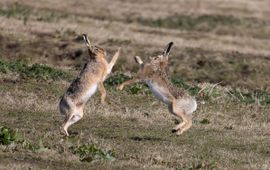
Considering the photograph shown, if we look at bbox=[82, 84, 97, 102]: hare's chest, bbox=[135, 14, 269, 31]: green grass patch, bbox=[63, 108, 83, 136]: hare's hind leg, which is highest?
bbox=[82, 84, 97, 102]: hare's chest

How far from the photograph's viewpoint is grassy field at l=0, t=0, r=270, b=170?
13.0 meters

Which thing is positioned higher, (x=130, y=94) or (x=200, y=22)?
(x=130, y=94)

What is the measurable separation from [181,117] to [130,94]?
16.3 feet

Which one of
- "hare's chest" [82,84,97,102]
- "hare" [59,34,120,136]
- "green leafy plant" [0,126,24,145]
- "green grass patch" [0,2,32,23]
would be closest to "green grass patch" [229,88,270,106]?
"hare" [59,34,120,136]

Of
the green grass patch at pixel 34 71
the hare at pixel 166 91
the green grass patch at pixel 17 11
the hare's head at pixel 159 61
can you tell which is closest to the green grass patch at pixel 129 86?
the green grass patch at pixel 34 71

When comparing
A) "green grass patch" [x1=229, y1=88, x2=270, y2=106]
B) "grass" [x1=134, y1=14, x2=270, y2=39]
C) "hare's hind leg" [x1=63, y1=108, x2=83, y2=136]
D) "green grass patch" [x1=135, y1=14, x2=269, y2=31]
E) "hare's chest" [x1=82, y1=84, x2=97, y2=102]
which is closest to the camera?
"hare's hind leg" [x1=63, y1=108, x2=83, y2=136]

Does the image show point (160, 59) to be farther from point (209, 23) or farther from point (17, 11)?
point (209, 23)

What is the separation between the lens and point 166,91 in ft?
48.6

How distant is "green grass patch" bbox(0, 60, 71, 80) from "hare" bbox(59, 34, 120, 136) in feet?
18.0

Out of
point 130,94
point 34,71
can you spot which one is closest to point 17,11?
point 34,71

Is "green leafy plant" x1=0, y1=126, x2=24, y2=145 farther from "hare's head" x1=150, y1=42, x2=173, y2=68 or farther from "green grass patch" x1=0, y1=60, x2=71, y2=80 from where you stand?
"green grass patch" x1=0, y1=60, x2=71, y2=80

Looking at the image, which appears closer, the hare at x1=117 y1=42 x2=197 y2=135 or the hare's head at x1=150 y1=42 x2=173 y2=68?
the hare at x1=117 y1=42 x2=197 y2=135

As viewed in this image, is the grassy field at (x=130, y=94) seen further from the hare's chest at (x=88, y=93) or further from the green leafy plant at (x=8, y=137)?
the hare's chest at (x=88, y=93)

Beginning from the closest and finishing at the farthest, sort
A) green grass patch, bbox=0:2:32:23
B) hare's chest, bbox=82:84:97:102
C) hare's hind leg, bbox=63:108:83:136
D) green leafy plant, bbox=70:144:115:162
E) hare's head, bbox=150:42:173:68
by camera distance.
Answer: green leafy plant, bbox=70:144:115:162 → hare's hind leg, bbox=63:108:83:136 → hare's chest, bbox=82:84:97:102 → hare's head, bbox=150:42:173:68 → green grass patch, bbox=0:2:32:23
